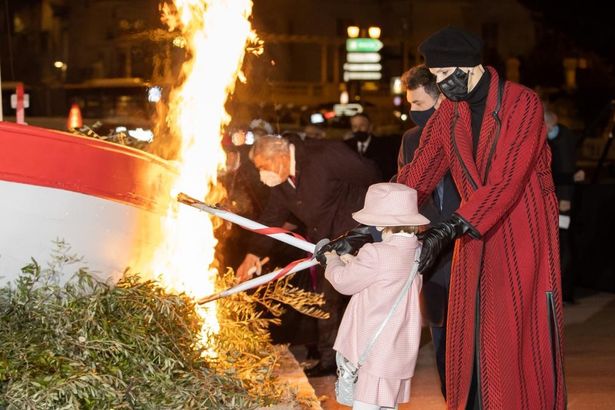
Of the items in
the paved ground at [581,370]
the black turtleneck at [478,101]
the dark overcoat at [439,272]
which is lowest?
the paved ground at [581,370]

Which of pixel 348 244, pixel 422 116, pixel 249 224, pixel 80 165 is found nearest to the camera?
pixel 348 244

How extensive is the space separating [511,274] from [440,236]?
426mm

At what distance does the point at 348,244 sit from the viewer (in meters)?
4.82

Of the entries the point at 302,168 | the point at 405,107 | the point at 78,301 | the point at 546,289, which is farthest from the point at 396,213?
the point at 405,107

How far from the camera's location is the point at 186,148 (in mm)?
6586

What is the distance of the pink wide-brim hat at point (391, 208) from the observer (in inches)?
181

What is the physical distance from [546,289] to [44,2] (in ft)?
122

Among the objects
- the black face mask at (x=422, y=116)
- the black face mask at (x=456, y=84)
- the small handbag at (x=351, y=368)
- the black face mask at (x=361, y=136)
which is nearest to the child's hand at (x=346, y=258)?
the small handbag at (x=351, y=368)

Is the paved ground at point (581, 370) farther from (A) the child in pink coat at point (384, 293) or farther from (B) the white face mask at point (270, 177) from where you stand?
(A) the child in pink coat at point (384, 293)

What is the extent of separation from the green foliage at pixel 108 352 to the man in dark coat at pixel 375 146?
657cm

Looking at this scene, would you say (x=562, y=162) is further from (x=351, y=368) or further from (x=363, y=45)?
(x=363, y=45)

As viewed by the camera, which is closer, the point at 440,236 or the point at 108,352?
the point at 440,236

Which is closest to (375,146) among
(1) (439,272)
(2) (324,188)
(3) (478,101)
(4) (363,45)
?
(2) (324,188)

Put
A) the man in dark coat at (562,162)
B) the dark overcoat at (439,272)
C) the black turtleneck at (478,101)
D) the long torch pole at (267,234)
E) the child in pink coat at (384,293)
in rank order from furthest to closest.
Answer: the man in dark coat at (562,162) → the dark overcoat at (439,272) → the long torch pole at (267,234) → the black turtleneck at (478,101) → the child in pink coat at (384,293)
